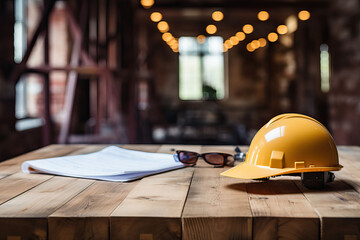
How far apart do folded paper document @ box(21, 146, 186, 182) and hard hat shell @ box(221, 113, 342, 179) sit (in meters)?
0.25

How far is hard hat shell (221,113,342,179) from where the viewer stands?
917 mm

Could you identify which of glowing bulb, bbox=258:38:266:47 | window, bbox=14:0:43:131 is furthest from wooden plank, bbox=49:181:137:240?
glowing bulb, bbox=258:38:266:47

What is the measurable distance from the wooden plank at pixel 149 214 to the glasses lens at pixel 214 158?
12.2 inches

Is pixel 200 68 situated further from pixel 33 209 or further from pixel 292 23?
pixel 33 209

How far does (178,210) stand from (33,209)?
27cm

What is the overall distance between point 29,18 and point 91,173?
4729 mm

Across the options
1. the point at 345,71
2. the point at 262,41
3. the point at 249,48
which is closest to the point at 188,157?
the point at 345,71

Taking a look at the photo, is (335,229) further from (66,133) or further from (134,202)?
(66,133)

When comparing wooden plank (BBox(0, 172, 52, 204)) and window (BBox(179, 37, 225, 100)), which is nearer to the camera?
wooden plank (BBox(0, 172, 52, 204))

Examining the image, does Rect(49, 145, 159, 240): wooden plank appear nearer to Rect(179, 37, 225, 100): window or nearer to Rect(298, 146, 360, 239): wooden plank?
Rect(298, 146, 360, 239): wooden plank

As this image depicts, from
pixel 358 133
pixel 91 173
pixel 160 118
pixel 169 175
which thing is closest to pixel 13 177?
pixel 91 173

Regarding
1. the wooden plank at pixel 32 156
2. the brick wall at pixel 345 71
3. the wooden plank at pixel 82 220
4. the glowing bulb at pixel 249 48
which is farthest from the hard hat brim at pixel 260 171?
the glowing bulb at pixel 249 48

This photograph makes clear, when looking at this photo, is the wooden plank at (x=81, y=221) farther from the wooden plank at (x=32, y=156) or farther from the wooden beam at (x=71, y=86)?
the wooden beam at (x=71, y=86)

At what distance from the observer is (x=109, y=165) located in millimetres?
1170
